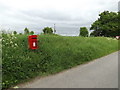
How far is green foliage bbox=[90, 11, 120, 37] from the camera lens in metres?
39.8

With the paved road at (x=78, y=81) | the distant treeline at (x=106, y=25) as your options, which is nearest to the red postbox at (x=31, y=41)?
the paved road at (x=78, y=81)

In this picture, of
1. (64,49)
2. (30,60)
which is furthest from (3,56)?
(64,49)

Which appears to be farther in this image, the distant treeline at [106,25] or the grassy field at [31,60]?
the distant treeline at [106,25]

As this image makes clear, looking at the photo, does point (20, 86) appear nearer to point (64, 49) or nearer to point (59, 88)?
point (59, 88)

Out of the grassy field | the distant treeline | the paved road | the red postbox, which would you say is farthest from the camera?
the distant treeline

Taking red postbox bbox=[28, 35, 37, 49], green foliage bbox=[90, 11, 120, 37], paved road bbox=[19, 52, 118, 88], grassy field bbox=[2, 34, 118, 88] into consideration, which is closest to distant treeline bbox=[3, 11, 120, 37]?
green foliage bbox=[90, 11, 120, 37]

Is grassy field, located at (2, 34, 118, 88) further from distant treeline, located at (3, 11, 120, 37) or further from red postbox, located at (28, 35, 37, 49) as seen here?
distant treeline, located at (3, 11, 120, 37)

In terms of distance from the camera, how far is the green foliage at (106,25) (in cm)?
3975

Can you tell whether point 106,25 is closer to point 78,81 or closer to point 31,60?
point 31,60

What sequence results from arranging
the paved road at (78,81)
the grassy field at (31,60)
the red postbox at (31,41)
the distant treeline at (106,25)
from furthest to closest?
1. the distant treeline at (106,25)
2. the red postbox at (31,41)
3. the grassy field at (31,60)
4. the paved road at (78,81)

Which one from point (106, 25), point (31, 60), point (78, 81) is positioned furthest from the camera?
point (106, 25)

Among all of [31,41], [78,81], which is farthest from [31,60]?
[78,81]

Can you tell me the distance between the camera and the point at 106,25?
40.6 m

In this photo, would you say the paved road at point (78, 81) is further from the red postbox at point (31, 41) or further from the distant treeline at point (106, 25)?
the distant treeline at point (106, 25)
